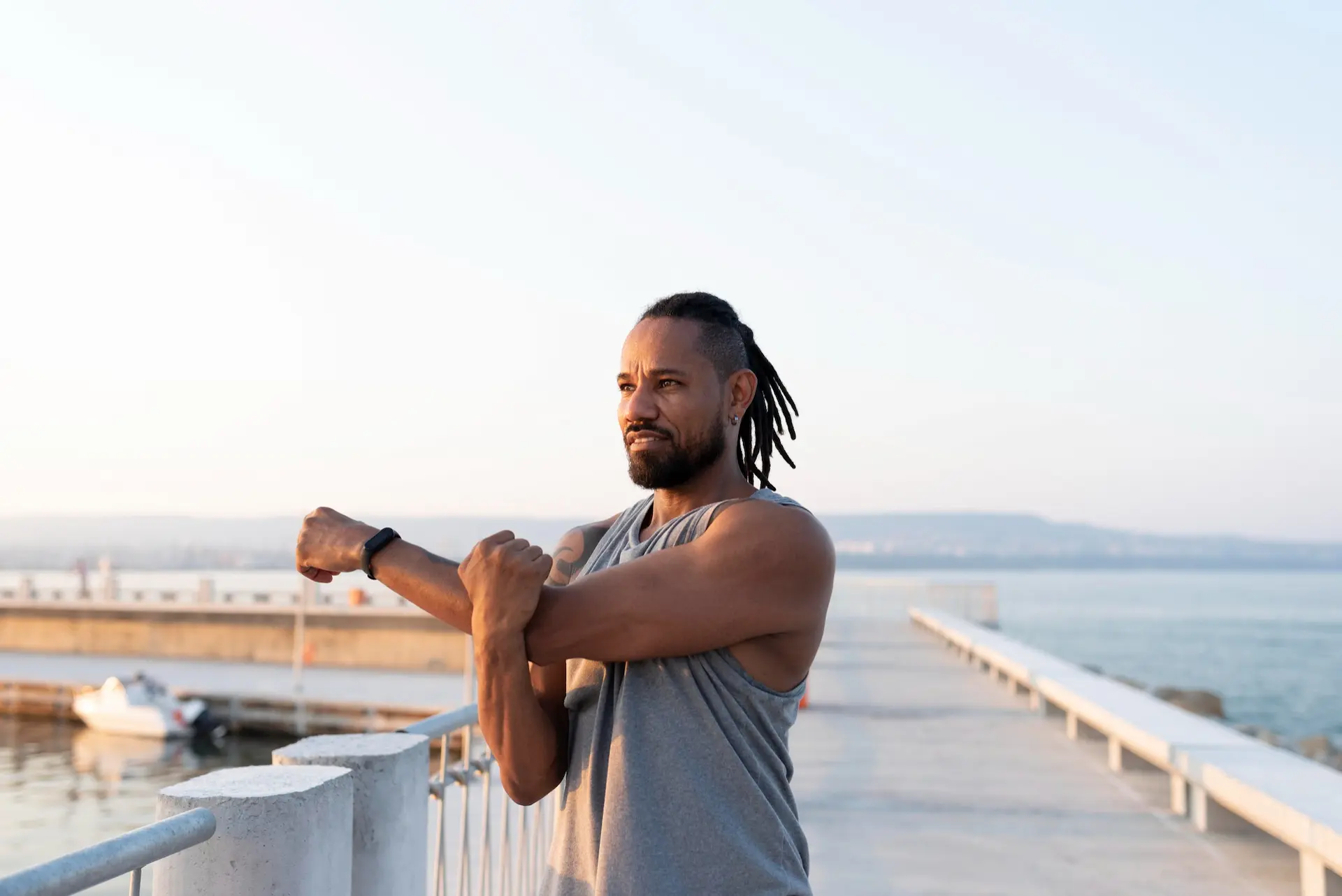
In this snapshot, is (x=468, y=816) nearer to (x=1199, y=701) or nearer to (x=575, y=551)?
(x=575, y=551)

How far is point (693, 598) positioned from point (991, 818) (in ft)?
20.5

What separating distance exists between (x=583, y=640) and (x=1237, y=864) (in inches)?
231

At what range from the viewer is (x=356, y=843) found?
9.47ft

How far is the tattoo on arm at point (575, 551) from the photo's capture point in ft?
7.11

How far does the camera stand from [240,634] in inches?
1556

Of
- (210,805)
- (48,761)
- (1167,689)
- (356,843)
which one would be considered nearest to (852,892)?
(356,843)

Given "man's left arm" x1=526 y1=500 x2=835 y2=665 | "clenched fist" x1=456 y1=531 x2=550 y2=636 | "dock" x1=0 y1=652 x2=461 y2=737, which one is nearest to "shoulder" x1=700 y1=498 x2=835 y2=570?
"man's left arm" x1=526 y1=500 x2=835 y2=665

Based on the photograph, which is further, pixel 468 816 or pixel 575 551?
pixel 468 816

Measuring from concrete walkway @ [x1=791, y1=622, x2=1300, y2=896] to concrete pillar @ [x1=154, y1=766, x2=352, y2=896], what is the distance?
3.97 meters

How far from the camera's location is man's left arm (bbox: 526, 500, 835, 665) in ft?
5.48

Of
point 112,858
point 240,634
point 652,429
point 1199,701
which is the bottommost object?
point 240,634

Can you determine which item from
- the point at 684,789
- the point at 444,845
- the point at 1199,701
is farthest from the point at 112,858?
the point at 1199,701

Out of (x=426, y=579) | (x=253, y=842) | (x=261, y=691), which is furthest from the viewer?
(x=261, y=691)

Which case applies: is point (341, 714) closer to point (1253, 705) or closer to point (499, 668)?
point (499, 668)
